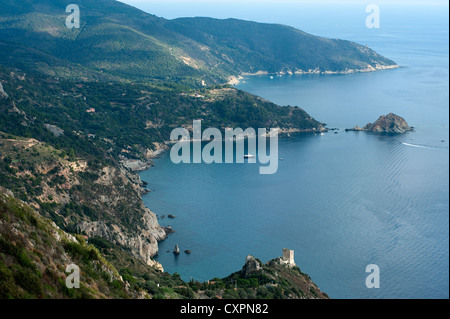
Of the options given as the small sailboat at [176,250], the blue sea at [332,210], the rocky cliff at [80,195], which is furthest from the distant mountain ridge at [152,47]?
the small sailboat at [176,250]

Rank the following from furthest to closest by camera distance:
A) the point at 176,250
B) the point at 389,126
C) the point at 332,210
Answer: the point at 389,126, the point at 332,210, the point at 176,250

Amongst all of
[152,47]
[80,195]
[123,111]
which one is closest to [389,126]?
[123,111]

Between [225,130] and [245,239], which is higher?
[225,130]

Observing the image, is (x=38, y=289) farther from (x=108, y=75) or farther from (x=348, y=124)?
(x=108, y=75)

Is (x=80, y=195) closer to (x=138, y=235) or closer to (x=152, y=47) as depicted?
(x=138, y=235)

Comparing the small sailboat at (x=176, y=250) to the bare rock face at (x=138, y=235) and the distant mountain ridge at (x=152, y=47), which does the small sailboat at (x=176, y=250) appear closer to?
the bare rock face at (x=138, y=235)
